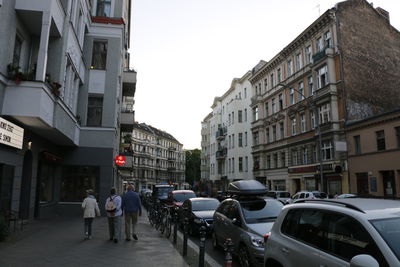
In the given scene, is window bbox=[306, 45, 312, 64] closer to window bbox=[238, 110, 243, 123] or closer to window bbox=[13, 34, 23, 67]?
window bbox=[238, 110, 243, 123]

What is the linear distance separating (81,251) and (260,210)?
5.13 meters

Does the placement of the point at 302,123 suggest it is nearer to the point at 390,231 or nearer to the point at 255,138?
the point at 255,138

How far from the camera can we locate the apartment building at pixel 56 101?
1099 centimetres

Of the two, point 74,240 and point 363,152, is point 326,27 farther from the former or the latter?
point 74,240

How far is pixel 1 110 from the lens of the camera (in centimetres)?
1049

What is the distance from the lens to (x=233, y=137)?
51.8m

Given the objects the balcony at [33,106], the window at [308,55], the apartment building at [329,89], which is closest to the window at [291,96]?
the apartment building at [329,89]

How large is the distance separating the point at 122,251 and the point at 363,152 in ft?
74.3

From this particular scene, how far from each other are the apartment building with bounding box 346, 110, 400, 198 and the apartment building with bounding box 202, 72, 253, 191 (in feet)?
66.2

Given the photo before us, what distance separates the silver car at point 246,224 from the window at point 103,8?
18395 millimetres

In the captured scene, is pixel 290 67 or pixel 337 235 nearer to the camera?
pixel 337 235

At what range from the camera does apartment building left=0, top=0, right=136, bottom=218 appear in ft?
36.1

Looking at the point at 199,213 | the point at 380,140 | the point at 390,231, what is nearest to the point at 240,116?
the point at 380,140

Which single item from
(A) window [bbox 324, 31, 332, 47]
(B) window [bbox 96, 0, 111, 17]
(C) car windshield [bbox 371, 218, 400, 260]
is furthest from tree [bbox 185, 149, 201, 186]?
(C) car windshield [bbox 371, 218, 400, 260]
